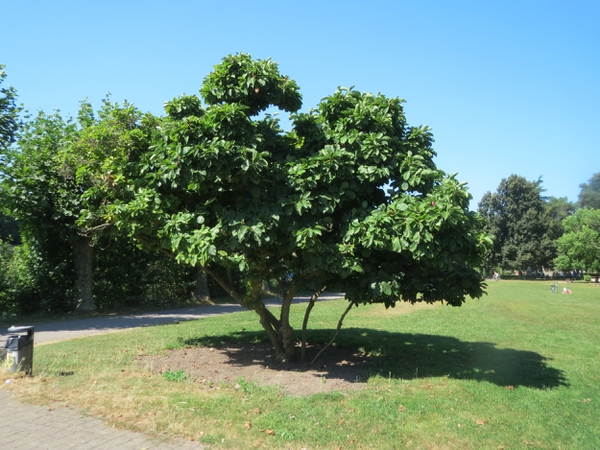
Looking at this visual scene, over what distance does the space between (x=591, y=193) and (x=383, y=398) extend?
92.2 m

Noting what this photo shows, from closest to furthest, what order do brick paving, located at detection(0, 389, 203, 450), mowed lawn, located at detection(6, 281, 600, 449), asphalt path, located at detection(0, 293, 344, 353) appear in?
brick paving, located at detection(0, 389, 203, 450)
mowed lawn, located at detection(6, 281, 600, 449)
asphalt path, located at detection(0, 293, 344, 353)

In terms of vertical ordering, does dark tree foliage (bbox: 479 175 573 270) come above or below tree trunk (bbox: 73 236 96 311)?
above

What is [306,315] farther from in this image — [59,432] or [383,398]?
[59,432]

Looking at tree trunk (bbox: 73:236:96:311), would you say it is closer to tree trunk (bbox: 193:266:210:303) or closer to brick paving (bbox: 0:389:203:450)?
tree trunk (bbox: 193:266:210:303)

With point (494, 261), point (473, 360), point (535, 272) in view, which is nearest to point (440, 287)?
point (473, 360)

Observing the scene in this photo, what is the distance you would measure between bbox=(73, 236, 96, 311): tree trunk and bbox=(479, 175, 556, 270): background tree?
5514 centimetres

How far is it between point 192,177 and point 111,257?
50.6 feet

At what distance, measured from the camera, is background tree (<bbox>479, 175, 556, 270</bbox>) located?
64.6m

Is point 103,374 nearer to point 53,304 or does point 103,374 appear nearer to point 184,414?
point 184,414

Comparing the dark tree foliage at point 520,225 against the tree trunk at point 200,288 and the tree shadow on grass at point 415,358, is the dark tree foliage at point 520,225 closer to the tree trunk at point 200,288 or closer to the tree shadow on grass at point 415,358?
the tree trunk at point 200,288

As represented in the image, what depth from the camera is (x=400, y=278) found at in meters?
7.27

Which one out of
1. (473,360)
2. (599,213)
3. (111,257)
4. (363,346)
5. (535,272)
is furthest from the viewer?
(535,272)

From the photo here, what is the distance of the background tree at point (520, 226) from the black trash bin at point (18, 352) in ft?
205

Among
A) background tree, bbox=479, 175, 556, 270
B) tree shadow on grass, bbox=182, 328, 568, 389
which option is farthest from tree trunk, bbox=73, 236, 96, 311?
background tree, bbox=479, 175, 556, 270
